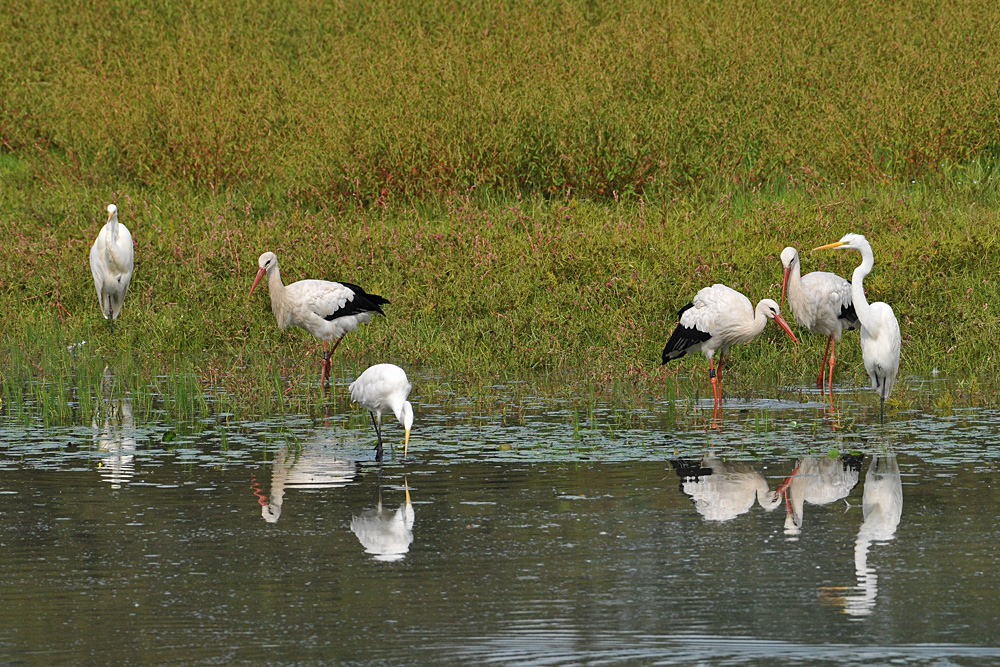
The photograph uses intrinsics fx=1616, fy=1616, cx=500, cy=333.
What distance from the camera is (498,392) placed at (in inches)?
469

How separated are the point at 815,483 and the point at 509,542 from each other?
6.58 feet

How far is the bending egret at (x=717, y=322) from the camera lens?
12.1 meters

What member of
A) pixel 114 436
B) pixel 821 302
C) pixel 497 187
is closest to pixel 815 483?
pixel 114 436

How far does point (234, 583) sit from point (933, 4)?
21260 millimetres

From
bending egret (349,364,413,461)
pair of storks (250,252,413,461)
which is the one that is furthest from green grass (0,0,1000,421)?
bending egret (349,364,413,461)

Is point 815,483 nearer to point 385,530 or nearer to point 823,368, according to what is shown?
point 385,530

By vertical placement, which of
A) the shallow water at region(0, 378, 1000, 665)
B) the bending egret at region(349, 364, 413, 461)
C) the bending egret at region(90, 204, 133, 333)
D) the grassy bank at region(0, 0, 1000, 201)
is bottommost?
the shallow water at region(0, 378, 1000, 665)

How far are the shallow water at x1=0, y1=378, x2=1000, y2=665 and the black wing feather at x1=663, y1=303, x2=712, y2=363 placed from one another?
5.64 feet

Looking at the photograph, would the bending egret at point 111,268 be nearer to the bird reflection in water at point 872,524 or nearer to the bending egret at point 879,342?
the bending egret at point 879,342

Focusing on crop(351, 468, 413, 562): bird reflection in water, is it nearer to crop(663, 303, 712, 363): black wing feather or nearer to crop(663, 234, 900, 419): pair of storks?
crop(663, 234, 900, 419): pair of storks

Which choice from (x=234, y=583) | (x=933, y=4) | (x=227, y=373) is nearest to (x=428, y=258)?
(x=227, y=373)

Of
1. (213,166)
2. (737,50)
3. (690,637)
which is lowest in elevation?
(690,637)

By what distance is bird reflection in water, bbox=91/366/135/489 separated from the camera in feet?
28.8

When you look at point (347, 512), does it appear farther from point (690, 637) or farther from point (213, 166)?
point (213, 166)
